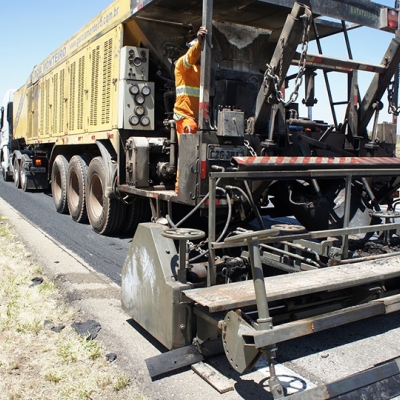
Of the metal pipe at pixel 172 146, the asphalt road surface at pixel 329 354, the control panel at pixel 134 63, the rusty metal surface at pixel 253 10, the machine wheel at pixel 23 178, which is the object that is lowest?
the asphalt road surface at pixel 329 354

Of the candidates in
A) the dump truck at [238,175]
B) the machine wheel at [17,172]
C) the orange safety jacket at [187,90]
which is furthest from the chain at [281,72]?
the machine wheel at [17,172]

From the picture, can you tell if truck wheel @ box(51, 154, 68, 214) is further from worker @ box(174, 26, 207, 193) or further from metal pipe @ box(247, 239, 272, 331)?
metal pipe @ box(247, 239, 272, 331)

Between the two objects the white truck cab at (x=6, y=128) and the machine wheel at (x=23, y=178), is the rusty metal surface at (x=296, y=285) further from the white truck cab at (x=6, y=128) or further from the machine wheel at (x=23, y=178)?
the white truck cab at (x=6, y=128)

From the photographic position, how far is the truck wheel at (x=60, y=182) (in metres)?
8.91

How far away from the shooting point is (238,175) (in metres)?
3.65

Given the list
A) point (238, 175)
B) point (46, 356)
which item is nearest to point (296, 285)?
point (238, 175)

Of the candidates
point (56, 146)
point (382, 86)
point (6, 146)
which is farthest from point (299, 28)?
point (6, 146)

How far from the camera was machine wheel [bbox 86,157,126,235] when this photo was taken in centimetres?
687

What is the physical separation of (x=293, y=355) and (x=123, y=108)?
12.9 feet

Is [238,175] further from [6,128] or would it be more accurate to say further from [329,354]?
[6,128]

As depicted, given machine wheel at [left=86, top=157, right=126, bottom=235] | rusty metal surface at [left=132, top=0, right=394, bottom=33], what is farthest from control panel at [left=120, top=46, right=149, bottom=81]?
machine wheel at [left=86, top=157, right=126, bottom=235]

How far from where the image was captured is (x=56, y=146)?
384 inches

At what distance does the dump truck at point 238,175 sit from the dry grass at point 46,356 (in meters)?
0.36

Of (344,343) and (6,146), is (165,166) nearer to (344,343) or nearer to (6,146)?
(344,343)
